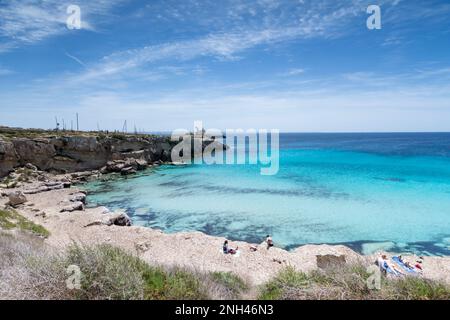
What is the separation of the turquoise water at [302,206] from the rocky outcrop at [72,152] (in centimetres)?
820

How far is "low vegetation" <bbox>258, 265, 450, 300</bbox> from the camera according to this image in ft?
15.5

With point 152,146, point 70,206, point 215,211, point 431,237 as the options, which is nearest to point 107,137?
point 152,146

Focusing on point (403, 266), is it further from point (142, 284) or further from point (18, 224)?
point (18, 224)

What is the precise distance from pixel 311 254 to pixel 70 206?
17205mm

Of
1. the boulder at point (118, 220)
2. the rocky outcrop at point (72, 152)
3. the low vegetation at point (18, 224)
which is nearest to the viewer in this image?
the low vegetation at point (18, 224)

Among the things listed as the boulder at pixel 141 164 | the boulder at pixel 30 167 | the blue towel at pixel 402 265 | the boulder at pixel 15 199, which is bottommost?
the blue towel at pixel 402 265

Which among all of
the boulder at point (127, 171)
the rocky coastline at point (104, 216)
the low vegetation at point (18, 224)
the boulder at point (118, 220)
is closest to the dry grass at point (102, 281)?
the rocky coastline at point (104, 216)

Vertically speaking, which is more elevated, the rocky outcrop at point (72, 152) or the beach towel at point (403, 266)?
the rocky outcrop at point (72, 152)

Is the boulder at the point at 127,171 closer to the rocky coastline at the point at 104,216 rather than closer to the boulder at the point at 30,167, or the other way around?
the rocky coastline at the point at 104,216

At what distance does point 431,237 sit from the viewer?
16.1 meters

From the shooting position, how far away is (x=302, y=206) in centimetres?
2252

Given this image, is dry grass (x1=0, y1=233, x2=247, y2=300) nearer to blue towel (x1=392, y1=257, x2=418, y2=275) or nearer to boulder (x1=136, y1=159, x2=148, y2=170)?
blue towel (x1=392, y1=257, x2=418, y2=275)

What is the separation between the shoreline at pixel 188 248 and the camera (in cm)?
1152
